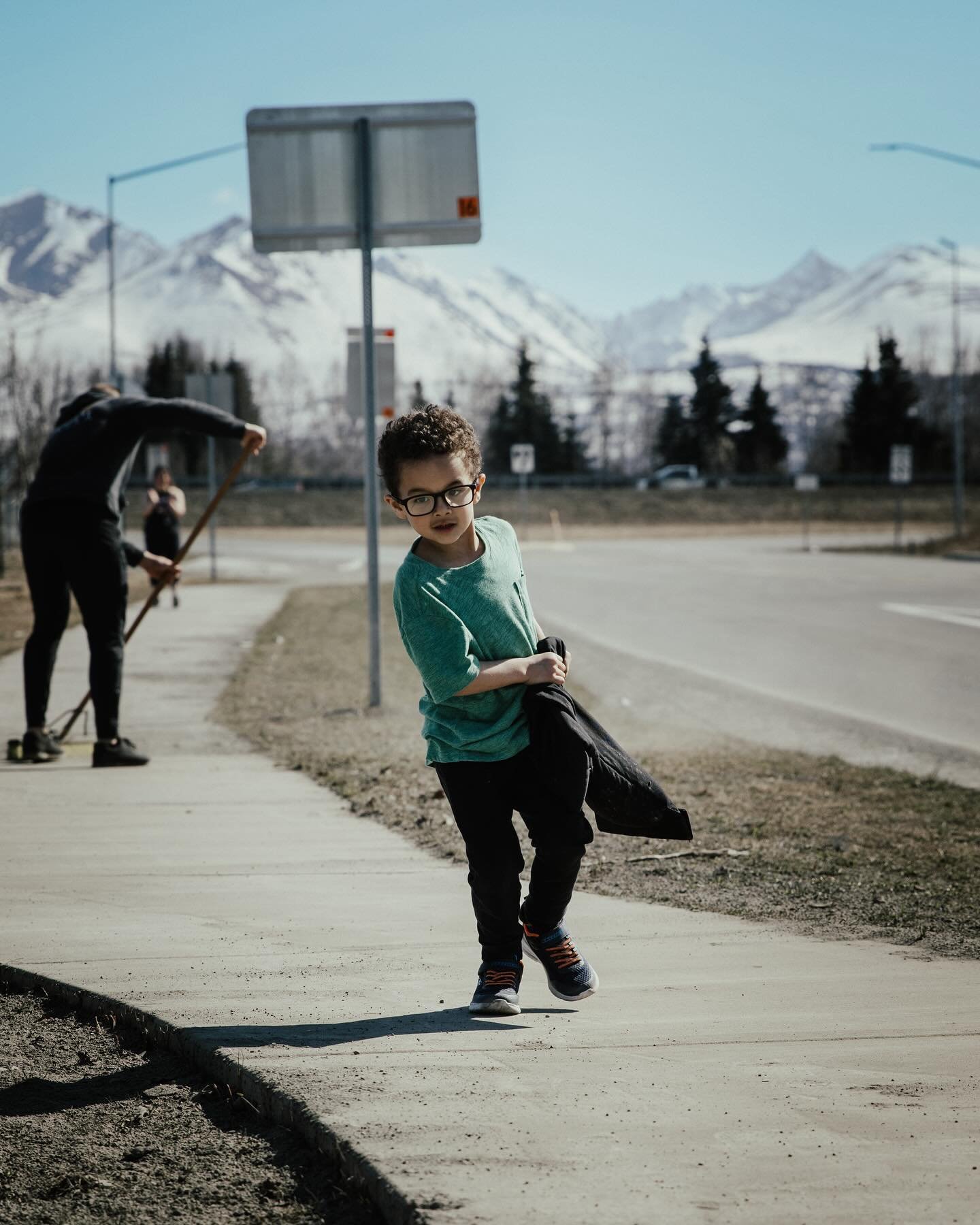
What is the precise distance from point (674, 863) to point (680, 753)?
2793 millimetres

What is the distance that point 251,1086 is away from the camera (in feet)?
10.0

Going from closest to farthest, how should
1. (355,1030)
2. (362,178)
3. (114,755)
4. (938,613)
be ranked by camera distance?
(355,1030), (114,755), (362,178), (938,613)

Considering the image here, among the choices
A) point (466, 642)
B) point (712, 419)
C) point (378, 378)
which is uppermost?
point (712, 419)

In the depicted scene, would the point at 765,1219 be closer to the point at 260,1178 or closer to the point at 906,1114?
the point at 906,1114

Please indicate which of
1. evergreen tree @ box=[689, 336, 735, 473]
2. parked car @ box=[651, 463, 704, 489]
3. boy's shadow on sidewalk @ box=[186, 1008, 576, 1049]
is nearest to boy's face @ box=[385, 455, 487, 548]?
boy's shadow on sidewalk @ box=[186, 1008, 576, 1049]

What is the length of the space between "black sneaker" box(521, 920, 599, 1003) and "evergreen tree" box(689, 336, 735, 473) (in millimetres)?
104378

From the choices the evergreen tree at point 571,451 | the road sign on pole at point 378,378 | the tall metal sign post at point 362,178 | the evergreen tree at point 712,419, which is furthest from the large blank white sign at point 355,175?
the evergreen tree at point 712,419

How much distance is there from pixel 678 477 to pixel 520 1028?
321ft

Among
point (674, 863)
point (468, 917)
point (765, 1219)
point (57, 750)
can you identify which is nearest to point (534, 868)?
point (468, 917)

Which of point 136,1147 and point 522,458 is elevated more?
point 522,458

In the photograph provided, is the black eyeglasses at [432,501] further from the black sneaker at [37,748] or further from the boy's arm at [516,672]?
the black sneaker at [37,748]

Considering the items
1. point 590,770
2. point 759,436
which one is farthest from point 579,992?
point 759,436

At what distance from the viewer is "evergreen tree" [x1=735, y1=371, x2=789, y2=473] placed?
110 m

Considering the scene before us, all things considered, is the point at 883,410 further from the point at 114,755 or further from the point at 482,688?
the point at 482,688
